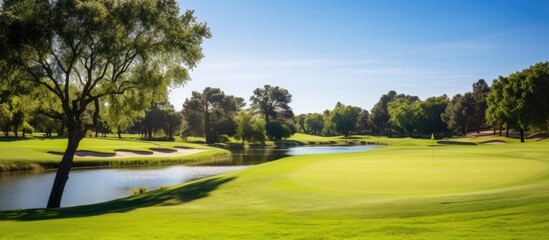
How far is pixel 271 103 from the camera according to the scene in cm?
14300

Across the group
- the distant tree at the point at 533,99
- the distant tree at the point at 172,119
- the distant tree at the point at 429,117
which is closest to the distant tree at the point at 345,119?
the distant tree at the point at 429,117

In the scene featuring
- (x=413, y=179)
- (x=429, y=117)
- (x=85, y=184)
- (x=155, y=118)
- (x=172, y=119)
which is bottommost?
(x=85, y=184)

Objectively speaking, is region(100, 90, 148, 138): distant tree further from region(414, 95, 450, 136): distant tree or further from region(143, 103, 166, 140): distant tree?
region(414, 95, 450, 136): distant tree

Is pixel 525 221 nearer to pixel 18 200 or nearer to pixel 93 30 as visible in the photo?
pixel 93 30

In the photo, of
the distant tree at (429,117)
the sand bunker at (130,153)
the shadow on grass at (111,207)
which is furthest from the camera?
the distant tree at (429,117)

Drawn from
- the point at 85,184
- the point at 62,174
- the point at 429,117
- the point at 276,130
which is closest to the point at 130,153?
the point at 85,184

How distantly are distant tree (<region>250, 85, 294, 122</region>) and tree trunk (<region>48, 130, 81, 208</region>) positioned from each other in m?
116

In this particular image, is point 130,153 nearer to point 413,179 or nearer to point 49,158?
point 49,158

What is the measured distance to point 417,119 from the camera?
14088 centimetres

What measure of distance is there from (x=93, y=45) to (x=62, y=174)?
827 cm

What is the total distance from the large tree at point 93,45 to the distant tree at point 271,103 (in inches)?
4416

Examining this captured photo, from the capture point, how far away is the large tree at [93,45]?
2334 cm

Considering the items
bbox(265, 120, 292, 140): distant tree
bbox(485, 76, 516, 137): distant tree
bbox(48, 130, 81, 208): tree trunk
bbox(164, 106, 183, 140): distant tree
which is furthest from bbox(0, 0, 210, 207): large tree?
bbox(265, 120, 292, 140): distant tree

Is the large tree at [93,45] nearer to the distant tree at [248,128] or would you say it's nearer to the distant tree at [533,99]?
the distant tree at [533,99]
